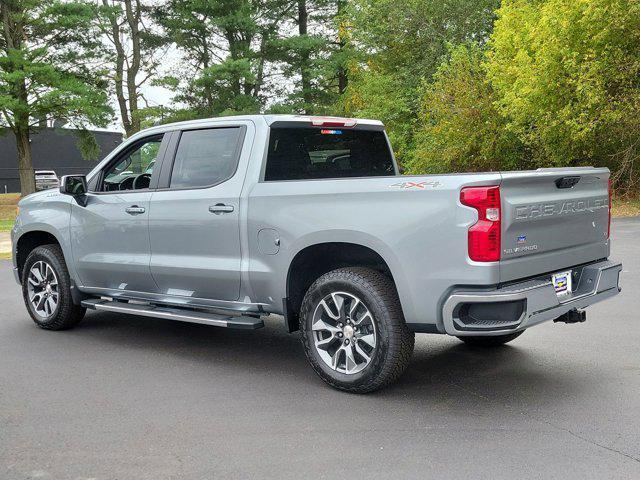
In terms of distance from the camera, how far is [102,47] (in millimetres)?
33844

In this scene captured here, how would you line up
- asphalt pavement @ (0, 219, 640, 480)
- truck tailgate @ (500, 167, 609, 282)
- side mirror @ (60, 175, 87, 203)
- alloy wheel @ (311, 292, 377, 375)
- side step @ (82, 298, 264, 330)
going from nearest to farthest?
asphalt pavement @ (0, 219, 640, 480)
truck tailgate @ (500, 167, 609, 282)
alloy wheel @ (311, 292, 377, 375)
side step @ (82, 298, 264, 330)
side mirror @ (60, 175, 87, 203)

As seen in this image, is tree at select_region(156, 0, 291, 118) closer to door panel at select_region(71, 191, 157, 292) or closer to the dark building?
the dark building

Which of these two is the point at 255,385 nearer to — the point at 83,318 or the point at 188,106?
the point at 83,318

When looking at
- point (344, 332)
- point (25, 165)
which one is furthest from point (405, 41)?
point (344, 332)

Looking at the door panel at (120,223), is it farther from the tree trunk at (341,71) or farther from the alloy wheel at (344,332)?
the tree trunk at (341,71)

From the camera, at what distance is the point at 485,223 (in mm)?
4332

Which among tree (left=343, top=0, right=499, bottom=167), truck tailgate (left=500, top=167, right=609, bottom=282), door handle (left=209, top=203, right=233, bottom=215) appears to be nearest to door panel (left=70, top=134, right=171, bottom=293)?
door handle (left=209, top=203, right=233, bottom=215)

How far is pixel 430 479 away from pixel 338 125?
341 cm

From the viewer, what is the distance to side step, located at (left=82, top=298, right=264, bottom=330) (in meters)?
5.49

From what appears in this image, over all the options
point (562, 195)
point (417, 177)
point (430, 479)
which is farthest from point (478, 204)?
point (430, 479)

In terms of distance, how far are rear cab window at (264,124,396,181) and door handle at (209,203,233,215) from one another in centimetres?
39

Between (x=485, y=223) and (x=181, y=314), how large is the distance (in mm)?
2810

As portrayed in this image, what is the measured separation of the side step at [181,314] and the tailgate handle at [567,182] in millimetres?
2396

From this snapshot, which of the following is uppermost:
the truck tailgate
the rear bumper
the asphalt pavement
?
the truck tailgate
